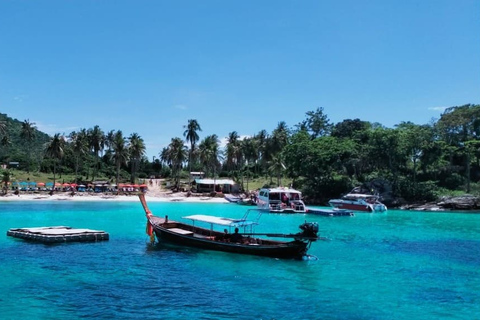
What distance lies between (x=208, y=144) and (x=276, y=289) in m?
93.0

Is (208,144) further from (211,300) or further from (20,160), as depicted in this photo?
(211,300)

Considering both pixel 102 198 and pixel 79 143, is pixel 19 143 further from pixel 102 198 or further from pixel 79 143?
pixel 102 198

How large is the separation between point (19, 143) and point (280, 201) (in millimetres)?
129346

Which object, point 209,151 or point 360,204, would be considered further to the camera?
point 209,151

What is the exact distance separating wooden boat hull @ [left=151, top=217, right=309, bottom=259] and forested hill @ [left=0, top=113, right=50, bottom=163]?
3842 inches

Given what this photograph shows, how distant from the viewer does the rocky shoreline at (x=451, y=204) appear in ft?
255

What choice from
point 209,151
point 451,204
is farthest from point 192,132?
point 451,204

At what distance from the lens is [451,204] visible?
7969cm

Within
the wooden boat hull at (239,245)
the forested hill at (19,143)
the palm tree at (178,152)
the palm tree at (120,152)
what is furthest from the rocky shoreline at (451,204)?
the forested hill at (19,143)

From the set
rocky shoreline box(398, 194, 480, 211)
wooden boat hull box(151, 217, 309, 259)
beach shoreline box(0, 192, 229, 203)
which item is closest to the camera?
wooden boat hull box(151, 217, 309, 259)

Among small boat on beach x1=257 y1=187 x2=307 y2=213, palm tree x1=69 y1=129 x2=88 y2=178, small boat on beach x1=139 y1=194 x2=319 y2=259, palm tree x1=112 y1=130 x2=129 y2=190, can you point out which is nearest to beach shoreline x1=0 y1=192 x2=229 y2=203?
palm tree x1=112 y1=130 x2=129 y2=190

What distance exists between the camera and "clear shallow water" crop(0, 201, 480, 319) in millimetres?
18281

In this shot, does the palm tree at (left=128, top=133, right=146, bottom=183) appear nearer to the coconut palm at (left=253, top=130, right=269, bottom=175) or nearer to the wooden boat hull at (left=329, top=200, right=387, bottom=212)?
the coconut palm at (left=253, top=130, right=269, bottom=175)

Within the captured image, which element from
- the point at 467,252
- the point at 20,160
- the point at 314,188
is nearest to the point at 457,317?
the point at 467,252
